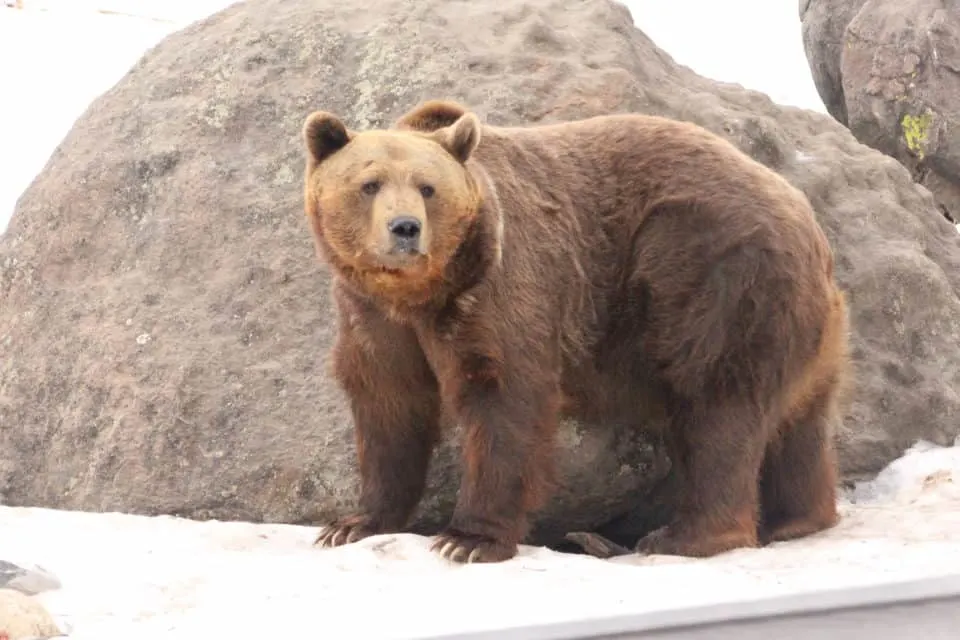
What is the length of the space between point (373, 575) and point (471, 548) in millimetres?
434

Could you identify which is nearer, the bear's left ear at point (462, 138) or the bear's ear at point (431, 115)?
the bear's left ear at point (462, 138)

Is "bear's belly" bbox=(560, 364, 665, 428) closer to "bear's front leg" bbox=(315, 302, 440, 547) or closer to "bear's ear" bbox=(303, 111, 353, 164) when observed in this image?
"bear's front leg" bbox=(315, 302, 440, 547)

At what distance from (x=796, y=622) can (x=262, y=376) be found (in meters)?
3.30

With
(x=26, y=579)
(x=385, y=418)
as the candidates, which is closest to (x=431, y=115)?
(x=385, y=418)

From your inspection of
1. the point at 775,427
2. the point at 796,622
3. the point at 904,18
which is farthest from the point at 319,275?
the point at 904,18

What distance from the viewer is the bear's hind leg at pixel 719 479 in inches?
203

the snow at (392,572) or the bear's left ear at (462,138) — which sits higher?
the bear's left ear at (462,138)

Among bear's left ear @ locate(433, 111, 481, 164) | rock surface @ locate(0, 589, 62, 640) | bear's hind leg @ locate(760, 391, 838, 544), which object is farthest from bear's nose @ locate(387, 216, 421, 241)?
bear's hind leg @ locate(760, 391, 838, 544)

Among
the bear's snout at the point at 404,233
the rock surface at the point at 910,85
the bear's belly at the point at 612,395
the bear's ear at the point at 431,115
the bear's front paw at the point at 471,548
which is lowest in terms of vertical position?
the rock surface at the point at 910,85

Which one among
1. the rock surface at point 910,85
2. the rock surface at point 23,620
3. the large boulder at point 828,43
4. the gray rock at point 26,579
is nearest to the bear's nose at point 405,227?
the gray rock at point 26,579

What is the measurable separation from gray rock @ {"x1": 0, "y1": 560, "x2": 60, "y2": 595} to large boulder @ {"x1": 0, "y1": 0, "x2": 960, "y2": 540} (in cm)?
158

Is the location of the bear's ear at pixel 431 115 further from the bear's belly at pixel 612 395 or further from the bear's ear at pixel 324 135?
the bear's belly at pixel 612 395

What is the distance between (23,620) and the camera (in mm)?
3584

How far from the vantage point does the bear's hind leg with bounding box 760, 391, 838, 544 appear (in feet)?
18.2
